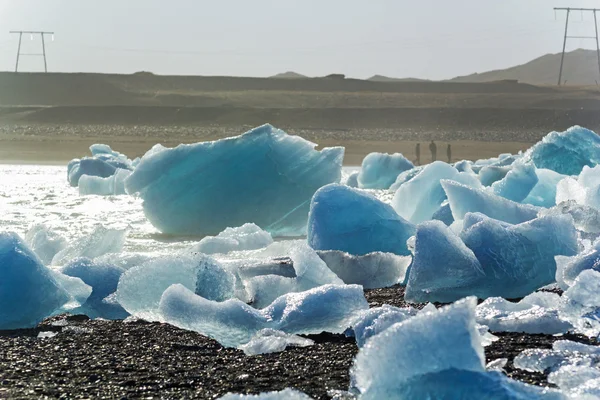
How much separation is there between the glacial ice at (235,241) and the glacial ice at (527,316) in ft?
8.39

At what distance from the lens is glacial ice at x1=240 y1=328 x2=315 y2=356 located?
8.79ft

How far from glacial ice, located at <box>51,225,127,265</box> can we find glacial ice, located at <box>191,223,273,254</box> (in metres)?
0.46

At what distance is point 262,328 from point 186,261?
61cm

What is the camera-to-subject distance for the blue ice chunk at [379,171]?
12422mm

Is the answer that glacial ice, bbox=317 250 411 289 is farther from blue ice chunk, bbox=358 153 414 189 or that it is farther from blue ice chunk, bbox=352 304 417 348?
blue ice chunk, bbox=358 153 414 189

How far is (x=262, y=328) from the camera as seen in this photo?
2916mm

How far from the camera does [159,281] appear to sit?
3.34 meters

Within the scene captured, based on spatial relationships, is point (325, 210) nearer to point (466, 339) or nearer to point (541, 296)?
point (541, 296)

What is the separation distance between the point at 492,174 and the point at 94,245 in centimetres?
464

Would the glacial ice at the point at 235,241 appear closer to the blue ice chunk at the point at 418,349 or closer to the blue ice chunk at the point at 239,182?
the blue ice chunk at the point at 239,182

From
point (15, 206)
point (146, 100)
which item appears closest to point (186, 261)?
point (15, 206)

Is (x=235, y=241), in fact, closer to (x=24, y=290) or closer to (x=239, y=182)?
(x=239, y=182)

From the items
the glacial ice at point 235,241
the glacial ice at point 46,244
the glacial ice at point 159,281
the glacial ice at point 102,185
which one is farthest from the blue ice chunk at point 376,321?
the glacial ice at point 102,185

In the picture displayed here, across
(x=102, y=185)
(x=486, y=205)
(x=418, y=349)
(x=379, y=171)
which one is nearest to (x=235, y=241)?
(x=486, y=205)
